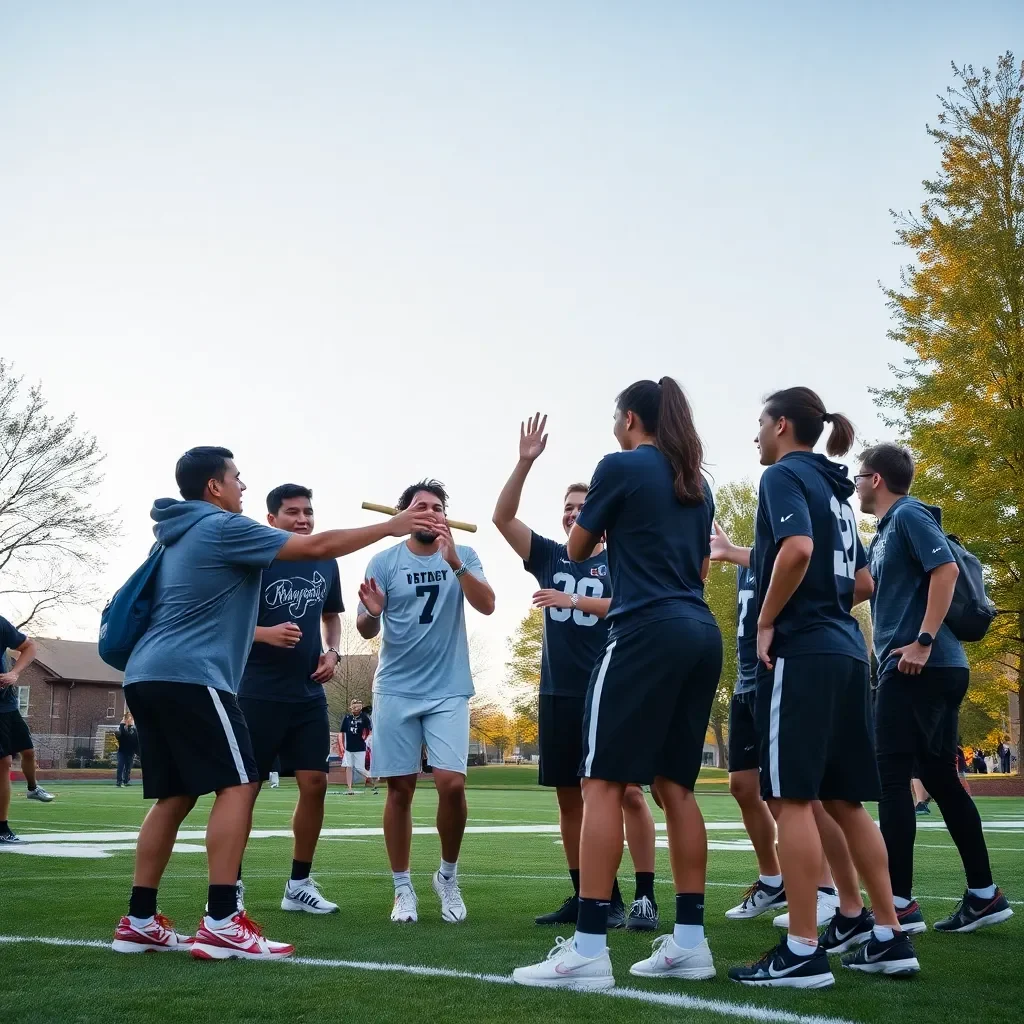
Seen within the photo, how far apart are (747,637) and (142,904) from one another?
10.7 ft

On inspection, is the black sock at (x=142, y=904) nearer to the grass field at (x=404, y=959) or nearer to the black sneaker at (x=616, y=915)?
the grass field at (x=404, y=959)

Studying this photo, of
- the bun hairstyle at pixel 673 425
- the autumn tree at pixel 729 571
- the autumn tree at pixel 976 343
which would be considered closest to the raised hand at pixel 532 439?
the bun hairstyle at pixel 673 425

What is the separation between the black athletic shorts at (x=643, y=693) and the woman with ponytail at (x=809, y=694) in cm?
31

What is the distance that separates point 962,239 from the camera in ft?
90.1

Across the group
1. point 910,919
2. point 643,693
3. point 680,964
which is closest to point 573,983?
point 680,964

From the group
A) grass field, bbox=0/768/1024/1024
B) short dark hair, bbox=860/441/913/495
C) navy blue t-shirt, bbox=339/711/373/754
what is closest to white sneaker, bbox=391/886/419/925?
grass field, bbox=0/768/1024/1024

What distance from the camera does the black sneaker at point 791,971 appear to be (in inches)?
156

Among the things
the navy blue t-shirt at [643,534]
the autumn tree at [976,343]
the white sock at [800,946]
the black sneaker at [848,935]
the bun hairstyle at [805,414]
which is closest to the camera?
the white sock at [800,946]

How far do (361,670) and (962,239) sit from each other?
5410cm

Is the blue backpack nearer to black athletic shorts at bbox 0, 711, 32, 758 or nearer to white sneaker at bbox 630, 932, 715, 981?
white sneaker at bbox 630, 932, 715, 981

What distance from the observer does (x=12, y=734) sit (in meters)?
11.2

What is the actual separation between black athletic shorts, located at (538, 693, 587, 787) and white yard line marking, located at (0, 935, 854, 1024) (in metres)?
1.94

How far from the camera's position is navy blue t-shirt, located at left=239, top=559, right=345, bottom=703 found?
253 inches

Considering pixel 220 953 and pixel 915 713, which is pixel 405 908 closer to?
pixel 220 953
